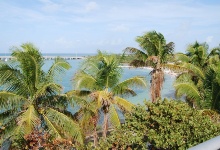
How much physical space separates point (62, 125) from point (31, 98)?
68.3 inches

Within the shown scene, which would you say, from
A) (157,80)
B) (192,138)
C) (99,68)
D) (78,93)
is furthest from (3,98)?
(157,80)

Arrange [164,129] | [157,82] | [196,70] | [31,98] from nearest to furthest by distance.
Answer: [164,129] → [31,98] → [196,70] → [157,82]

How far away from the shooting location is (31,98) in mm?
11836

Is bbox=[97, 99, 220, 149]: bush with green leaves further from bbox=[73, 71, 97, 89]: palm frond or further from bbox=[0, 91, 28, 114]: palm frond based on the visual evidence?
bbox=[73, 71, 97, 89]: palm frond

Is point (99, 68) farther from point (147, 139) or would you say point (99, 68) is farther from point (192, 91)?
point (147, 139)

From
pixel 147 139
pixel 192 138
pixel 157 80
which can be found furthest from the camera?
pixel 157 80

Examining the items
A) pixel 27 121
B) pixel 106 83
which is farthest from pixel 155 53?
pixel 27 121

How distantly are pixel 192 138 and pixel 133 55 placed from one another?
1455 centimetres

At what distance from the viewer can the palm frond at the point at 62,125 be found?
11289 millimetres

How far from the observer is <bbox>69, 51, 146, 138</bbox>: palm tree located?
14.4 metres

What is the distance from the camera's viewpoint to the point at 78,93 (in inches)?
Answer: 581

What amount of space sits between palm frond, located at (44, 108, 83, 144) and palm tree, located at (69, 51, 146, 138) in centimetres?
298

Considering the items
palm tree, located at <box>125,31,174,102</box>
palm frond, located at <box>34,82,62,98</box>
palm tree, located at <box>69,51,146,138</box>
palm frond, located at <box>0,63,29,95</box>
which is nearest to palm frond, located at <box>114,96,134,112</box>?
palm tree, located at <box>69,51,146,138</box>

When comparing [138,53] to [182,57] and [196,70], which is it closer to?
[196,70]
